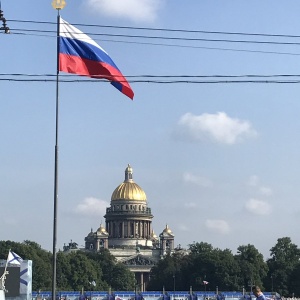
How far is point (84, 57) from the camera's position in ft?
95.7

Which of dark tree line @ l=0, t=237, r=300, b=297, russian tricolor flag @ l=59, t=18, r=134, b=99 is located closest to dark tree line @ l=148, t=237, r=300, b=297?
dark tree line @ l=0, t=237, r=300, b=297

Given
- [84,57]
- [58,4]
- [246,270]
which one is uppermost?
[246,270]

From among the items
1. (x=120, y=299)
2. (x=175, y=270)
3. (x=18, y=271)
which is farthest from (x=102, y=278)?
(x=18, y=271)

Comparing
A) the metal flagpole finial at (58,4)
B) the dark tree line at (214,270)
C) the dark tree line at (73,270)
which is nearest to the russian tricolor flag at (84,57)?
the metal flagpole finial at (58,4)

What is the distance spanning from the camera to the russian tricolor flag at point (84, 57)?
95.0 feet

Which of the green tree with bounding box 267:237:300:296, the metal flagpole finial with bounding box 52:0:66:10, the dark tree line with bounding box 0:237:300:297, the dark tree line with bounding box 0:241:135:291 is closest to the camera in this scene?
the metal flagpole finial with bounding box 52:0:66:10

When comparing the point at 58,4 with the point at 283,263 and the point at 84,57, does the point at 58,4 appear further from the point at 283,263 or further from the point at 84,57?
the point at 283,263

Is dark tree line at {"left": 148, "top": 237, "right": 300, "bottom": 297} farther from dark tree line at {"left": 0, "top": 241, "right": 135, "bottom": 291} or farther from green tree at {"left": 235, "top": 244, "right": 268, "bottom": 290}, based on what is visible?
dark tree line at {"left": 0, "top": 241, "right": 135, "bottom": 291}

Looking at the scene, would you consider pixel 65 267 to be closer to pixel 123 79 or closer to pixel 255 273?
pixel 255 273

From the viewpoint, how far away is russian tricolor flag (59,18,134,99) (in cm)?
2897

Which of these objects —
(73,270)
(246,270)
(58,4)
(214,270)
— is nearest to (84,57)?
(58,4)

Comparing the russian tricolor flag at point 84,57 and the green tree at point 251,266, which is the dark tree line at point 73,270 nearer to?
the green tree at point 251,266

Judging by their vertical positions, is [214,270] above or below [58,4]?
above

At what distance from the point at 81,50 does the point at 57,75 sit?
1.17 m
